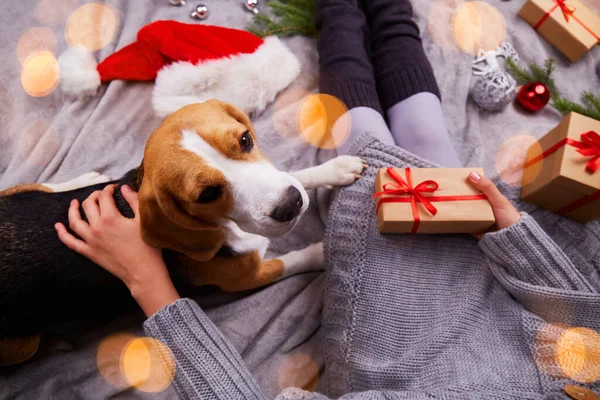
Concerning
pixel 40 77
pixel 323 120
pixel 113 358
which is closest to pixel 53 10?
pixel 40 77

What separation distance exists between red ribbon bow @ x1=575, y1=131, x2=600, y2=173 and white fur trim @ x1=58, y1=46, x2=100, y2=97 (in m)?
2.52

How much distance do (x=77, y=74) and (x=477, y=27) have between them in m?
2.45

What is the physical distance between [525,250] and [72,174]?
2295mm

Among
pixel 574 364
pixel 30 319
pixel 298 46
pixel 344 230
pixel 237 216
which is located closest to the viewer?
pixel 574 364

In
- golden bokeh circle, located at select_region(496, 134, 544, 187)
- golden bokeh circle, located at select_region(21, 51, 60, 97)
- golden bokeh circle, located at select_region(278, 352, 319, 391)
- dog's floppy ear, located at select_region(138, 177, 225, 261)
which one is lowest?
golden bokeh circle, located at select_region(278, 352, 319, 391)

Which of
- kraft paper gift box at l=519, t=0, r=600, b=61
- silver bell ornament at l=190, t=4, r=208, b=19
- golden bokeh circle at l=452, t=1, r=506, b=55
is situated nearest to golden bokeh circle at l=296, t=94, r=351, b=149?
silver bell ornament at l=190, t=4, r=208, b=19

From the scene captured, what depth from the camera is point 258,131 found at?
2.51 meters

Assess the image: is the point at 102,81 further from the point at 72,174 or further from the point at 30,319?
the point at 30,319

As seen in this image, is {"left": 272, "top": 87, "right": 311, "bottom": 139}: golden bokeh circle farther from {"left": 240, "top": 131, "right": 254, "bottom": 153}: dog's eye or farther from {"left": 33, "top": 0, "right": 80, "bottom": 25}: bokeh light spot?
{"left": 33, "top": 0, "right": 80, "bottom": 25}: bokeh light spot

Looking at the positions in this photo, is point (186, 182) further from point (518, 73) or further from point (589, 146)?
point (518, 73)

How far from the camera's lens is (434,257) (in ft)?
6.00

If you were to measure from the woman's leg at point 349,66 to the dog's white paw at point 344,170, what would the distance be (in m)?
0.28

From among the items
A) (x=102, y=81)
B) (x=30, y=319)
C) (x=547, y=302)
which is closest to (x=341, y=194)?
(x=547, y=302)

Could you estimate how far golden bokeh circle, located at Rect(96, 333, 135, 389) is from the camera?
2016 millimetres
